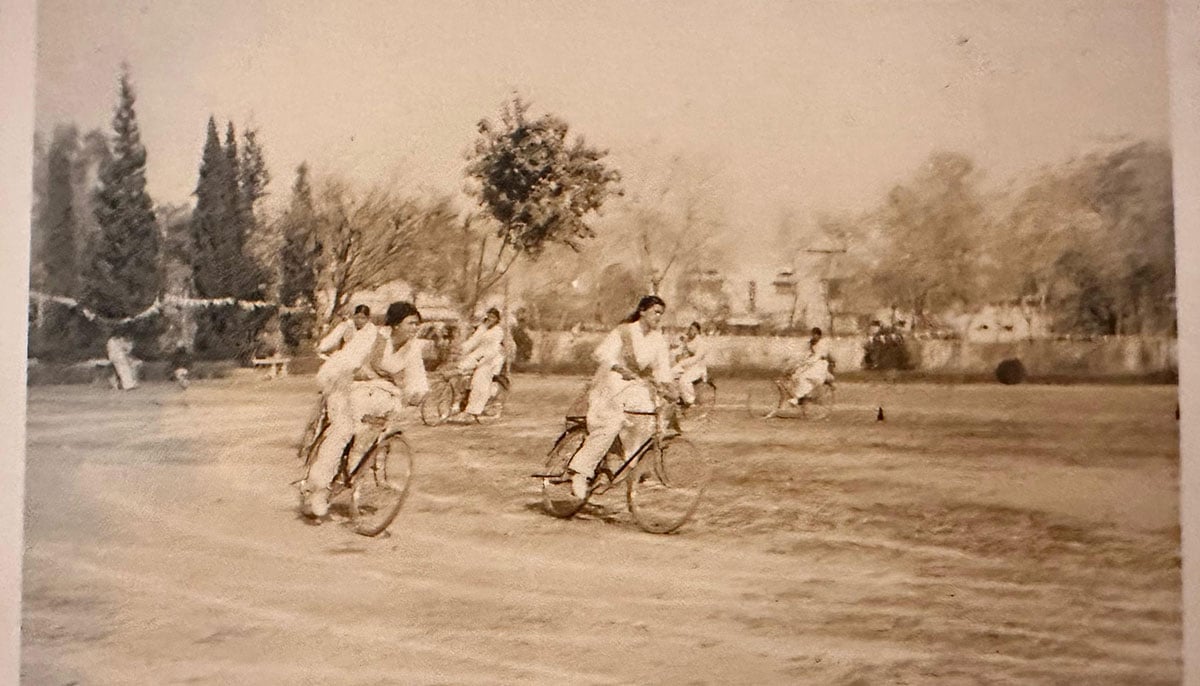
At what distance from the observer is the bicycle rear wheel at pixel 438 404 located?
13.3 feet

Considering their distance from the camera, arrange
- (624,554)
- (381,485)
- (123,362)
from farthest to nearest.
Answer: (123,362)
(381,485)
(624,554)

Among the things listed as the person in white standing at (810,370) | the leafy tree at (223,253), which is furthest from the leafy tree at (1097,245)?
the leafy tree at (223,253)

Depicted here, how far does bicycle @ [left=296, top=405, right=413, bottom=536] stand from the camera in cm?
395

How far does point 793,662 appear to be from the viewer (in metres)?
3.72

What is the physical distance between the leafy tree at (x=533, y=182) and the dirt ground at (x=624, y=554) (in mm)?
533

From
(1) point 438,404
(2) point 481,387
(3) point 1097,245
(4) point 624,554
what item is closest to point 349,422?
(1) point 438,404

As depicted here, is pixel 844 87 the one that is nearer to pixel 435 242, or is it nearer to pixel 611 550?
pixel 435 242

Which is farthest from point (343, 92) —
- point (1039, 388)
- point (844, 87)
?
point (1039, 388)

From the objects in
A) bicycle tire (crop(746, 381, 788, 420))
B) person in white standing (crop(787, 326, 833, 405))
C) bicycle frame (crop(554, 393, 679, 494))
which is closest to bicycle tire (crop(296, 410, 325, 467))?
bicycle frame (crop(554, 393, 679, 494))

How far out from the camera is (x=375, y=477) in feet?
13.0

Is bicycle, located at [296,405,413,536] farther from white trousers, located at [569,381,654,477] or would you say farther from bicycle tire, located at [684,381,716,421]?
bicycle tire, located at [684,381,716,421]

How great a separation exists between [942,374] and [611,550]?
1396 mm

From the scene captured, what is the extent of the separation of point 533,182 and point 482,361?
28.2 inches

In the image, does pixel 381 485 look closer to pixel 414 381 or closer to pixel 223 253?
pixel 414 381
